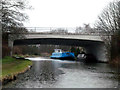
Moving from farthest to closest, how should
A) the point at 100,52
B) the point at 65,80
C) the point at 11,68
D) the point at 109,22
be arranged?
the point at 100,52
the point at 109,22
the point at 11,68
the point at 65,80

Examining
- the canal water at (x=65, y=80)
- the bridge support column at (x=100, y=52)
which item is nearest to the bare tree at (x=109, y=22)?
the bridge support column at (x=100, y=52)

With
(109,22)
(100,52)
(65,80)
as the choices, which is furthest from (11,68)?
(100,52)

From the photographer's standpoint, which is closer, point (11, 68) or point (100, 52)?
point (11, 68)

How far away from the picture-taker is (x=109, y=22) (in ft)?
124

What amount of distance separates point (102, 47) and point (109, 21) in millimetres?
7410

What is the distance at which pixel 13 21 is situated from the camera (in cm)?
2888

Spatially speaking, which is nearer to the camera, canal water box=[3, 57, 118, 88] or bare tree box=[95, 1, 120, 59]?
canal water box=[3, 57, 118, 88]

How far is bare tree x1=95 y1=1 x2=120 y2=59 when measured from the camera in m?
34.9

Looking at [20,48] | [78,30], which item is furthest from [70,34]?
[20,48]

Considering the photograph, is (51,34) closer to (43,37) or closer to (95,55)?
(43,37)

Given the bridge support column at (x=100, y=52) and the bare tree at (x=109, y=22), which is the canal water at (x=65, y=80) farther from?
the bridge support column at (x=100, y=52)

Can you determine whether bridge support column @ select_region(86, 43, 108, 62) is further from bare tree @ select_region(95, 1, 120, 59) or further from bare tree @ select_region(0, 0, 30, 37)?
bare tree @ select_region(0, 0, 30, 37)

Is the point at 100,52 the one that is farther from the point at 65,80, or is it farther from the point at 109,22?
the point at 65,80

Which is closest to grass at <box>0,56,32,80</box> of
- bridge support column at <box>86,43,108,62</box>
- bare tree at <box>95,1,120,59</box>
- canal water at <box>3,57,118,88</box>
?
canal water at <box>3,57,118,88</box>
